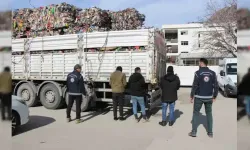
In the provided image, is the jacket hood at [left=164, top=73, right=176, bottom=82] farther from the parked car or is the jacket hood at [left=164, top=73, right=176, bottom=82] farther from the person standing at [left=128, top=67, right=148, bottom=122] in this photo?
the parked car

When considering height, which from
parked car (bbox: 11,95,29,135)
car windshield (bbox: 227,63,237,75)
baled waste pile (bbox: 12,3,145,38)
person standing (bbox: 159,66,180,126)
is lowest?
parked car (bbox: 11,95,29,135)

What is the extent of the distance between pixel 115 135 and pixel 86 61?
324cm

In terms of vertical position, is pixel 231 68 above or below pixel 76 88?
above

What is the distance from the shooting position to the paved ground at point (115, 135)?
5.61 metres

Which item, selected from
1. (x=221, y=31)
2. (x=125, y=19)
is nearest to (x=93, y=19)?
(x=125, y=19)

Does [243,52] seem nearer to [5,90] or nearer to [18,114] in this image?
[5,90]

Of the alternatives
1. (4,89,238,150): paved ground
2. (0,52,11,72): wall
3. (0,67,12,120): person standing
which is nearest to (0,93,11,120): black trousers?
(0,67,12,120): person standing

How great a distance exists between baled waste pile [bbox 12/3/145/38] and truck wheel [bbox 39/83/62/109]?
6.58 ft

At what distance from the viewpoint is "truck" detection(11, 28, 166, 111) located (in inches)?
324

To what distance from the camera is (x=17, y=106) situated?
20.5 ft

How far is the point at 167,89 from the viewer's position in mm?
7348

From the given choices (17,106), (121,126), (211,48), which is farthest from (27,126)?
(211,48)

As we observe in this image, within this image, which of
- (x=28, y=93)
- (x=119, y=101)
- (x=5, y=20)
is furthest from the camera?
(x=28, y=93)

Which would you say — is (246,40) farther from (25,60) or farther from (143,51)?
(25,60)
